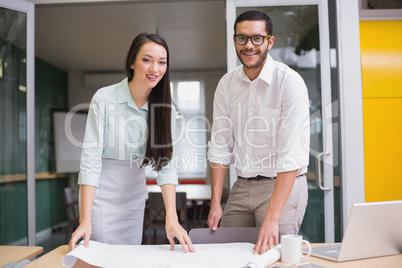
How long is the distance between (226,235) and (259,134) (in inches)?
20.4

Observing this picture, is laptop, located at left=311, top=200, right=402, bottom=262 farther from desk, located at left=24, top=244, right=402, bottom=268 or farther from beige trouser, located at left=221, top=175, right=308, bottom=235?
beige trouser, located at left=221, top=175, right=308, bottom=235

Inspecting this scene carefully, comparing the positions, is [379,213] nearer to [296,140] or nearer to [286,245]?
[286,245]

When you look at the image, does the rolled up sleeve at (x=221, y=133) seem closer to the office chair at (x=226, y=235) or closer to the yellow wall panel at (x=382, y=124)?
the office chair at (x=226, y=235)

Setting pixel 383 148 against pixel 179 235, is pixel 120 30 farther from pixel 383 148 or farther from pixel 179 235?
pixel 179 235

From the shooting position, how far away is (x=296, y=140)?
173 cm

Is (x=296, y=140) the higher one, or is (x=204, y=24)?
(x=204, y=24)

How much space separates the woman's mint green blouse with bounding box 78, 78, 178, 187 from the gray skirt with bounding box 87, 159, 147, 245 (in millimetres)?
59

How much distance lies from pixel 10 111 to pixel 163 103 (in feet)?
7.10

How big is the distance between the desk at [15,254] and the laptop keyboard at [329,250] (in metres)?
1.12

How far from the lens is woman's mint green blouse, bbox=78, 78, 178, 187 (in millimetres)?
1666

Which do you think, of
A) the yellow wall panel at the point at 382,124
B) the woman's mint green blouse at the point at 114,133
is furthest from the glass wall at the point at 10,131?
the yellow wall panel at the point at 382,124

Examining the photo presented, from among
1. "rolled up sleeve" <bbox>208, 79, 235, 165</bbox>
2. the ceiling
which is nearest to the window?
the ceiling

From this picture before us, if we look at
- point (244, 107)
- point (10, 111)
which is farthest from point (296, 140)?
point (10, 111)

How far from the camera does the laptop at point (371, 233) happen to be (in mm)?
1286
